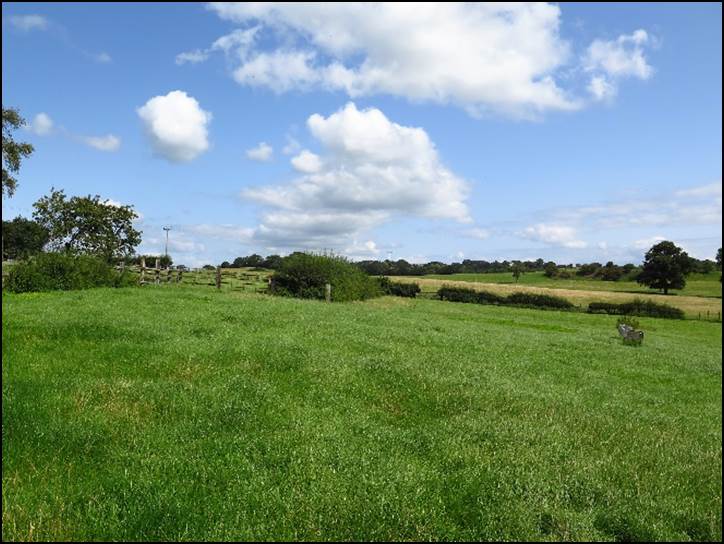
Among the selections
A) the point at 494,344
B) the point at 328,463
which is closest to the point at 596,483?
the point at 328,463

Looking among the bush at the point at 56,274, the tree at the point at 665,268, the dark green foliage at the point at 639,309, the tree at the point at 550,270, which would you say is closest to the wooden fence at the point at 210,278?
the bush at the point at 56,274

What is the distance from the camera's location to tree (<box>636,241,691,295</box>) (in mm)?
124750

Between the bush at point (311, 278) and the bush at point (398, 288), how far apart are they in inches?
1243

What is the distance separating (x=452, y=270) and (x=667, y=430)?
170 metres

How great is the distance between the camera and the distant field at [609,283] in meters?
128

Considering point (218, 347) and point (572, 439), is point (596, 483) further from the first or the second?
point (218, 347)

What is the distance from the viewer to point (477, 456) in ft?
31.7

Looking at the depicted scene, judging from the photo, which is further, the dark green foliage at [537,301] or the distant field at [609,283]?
the distant field at [609,283]

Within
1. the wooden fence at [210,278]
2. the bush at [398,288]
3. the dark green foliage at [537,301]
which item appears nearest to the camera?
the wooden fence at [210,278]

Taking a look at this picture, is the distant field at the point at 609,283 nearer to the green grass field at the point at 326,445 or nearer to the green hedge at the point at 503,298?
the green hedge at the point at 503,298

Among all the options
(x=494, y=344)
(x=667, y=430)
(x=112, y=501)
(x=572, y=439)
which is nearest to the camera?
(x=112, y=501)

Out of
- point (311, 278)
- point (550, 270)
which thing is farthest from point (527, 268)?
point (311, 278)

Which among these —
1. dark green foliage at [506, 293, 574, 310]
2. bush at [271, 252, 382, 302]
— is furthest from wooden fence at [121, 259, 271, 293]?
dark green foliage at [506, 293, 574, 310]

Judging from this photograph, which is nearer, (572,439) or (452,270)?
(572,439)
